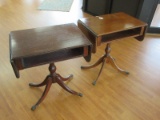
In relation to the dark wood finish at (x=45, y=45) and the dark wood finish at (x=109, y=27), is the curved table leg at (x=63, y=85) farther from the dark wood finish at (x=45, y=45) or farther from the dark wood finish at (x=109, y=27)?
the dark wood finish at (x=109, y=27)

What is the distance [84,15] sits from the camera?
3.83m

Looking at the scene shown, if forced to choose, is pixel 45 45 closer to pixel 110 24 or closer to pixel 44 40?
pixel 44 40

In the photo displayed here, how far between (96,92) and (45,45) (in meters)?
0.95

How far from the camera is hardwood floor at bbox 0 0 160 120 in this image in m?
1.67

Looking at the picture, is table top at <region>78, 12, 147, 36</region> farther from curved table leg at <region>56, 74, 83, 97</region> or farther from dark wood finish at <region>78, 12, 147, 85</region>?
curved table leg at <region>56, 74, 83, 97</region>

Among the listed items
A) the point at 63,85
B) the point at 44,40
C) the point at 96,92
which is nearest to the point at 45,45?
the point at 44,40

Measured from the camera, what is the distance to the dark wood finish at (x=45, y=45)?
3.96 ft

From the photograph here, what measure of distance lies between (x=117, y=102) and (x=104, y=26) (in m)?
0.87

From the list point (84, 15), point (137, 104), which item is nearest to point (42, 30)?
point (137, 104)

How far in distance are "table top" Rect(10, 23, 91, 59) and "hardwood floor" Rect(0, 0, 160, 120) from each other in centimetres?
78

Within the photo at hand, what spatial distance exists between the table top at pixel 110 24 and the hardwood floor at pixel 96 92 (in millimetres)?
784

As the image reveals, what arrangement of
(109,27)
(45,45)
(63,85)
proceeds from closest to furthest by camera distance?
(45,45), (109,27), (63,85)

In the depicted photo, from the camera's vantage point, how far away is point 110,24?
63.7 inches

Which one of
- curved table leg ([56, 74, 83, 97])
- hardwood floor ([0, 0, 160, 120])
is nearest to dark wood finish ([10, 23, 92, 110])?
curved table leg ([56, 74, 83, 97])
